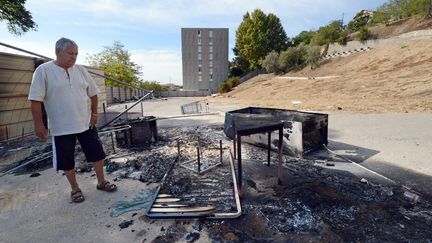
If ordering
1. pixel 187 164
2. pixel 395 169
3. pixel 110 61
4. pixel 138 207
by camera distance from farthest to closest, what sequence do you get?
pixel 110 61 → pixel 187 164 → pixel 395 169 → pixel 138 207

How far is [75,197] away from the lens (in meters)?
2.52

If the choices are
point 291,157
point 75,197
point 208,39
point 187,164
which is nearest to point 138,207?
point 75,197

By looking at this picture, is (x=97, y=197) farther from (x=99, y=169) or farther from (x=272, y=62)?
(x=272, y=62)

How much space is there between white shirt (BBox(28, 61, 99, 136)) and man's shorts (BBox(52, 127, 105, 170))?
0.32 feet

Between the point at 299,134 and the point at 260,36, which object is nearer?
the point at 299,134

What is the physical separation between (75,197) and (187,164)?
1552mm

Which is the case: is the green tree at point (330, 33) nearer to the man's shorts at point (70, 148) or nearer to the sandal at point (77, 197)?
the man's shorts at point (70, 148)

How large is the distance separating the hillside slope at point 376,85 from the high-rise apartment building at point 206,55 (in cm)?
2315

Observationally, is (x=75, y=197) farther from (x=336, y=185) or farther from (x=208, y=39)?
(x=208, y=39)

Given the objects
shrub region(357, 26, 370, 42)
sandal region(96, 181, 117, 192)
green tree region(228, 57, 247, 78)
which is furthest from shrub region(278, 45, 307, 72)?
sandal region(96, 181, 117, 192)

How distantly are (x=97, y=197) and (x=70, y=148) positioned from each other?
2.09 ft

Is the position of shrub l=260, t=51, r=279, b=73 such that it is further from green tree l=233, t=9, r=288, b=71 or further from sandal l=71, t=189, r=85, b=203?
sandal l=71, t=189, r=85, b=203

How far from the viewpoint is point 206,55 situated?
42344mm

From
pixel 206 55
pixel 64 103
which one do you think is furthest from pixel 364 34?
pixel 64 103
